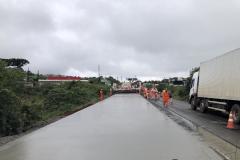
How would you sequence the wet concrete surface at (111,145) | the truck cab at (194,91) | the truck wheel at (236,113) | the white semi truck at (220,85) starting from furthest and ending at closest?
the truck cab at (194,91) → the white semi truck at (220,85) → the truck wheel at (236,113) → the wet concrete surface at (111,145)

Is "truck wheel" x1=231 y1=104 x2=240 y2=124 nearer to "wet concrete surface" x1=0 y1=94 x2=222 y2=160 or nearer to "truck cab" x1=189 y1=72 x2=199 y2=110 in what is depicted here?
"wet concrete surface" x1=0 y1=94 x2=222 y2=160

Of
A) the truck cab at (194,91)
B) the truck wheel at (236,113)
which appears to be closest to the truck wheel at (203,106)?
the truck cab at (194,91)

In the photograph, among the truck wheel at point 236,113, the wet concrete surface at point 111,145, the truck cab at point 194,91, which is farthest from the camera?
the truck cab at point 194,91

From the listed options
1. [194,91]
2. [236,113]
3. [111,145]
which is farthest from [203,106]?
[111,145]

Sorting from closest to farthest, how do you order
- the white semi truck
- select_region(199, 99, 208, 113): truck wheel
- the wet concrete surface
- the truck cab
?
1. the wet concrete surface
2. the white semi truck
3. select_region(199, 99, 208, 113): truck wheel
4. the truck cab

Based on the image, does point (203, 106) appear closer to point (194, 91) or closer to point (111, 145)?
point (194, 91)

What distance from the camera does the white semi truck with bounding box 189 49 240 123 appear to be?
21594 mm

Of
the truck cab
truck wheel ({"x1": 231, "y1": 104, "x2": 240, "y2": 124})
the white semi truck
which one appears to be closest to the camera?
truck wheel ({"x1": 231, "y1": 104, "x2": 240, "y2": 124})

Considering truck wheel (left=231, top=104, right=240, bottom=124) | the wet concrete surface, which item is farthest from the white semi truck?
the wet concrete surface

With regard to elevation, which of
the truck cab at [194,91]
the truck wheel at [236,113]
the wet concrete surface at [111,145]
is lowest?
the wet concrete surface at [111,145]

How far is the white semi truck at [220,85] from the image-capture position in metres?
21.6

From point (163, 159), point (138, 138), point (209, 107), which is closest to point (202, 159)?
point (163, 159)

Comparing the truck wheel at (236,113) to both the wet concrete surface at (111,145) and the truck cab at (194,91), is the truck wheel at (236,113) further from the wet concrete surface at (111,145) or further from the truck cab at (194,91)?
the truck cab at (194,91)

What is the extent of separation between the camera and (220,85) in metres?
24.7
